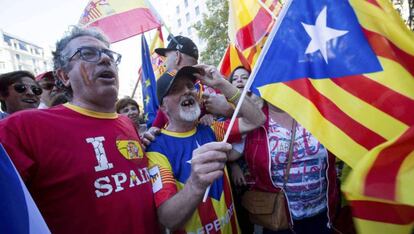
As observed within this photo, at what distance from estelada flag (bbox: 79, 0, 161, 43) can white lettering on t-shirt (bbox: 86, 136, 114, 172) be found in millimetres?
2935

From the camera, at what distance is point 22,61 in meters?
74.5

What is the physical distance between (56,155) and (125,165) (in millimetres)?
362

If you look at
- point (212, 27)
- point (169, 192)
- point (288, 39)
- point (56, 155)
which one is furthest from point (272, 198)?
point (212, 27)

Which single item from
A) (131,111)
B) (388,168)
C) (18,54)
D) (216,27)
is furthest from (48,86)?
(18,54)

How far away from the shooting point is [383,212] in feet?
4.27

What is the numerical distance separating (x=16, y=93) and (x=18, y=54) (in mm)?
81159

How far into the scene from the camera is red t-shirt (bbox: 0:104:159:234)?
58.2 inches

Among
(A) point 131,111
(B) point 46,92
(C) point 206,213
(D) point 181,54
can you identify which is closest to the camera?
(C) point 206,213

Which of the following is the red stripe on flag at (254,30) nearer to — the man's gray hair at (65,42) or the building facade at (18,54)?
the man's gray hair at (65,42)

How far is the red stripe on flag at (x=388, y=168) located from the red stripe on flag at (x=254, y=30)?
2921 millimetres

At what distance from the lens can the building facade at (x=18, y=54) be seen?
59250 millimetres

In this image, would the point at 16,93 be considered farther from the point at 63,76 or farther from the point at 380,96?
the point at 380,96

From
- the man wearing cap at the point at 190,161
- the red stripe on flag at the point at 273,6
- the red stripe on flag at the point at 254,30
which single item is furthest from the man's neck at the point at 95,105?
the red stripe on flag at the point at 273,6

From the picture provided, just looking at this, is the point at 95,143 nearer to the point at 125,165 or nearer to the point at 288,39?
the point at 125,165
